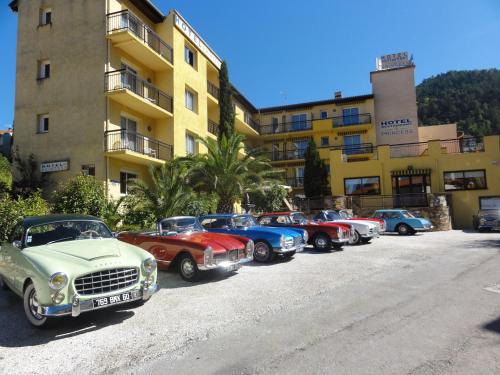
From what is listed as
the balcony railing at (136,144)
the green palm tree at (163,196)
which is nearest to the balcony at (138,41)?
the balcony railing at (136,144)

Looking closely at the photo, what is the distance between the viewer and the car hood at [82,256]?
5.35 meters

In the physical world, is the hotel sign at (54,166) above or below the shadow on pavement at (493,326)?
above

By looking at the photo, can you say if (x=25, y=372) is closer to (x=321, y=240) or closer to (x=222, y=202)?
(x=321, y=240)

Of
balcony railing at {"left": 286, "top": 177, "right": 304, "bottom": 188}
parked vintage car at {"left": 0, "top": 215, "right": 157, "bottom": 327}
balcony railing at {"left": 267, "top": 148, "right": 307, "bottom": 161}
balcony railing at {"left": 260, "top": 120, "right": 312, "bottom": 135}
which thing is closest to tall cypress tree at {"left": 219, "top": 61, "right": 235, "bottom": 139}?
balcony railing at {"left": 267, "top": 148, "right": 307, "bottom": 161}

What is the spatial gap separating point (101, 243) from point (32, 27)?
19005mm

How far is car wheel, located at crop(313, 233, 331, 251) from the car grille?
8802mm

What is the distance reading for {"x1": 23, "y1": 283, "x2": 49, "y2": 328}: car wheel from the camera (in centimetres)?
526

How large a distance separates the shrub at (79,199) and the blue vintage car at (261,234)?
501 centimetres

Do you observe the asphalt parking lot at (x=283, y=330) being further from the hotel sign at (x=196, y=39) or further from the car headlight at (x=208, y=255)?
the hotel sign at (x=196, y=39)

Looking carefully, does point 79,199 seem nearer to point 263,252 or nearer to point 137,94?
point 137,94

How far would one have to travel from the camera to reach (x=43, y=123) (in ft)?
62.6

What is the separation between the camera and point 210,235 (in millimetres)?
9617

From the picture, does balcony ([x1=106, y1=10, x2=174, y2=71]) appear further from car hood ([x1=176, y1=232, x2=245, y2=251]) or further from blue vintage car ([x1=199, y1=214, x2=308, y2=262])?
car hood ([x1=176, y1=232, x2=245, y2=251])

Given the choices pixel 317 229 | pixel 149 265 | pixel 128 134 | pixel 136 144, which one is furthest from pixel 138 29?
pixel 149 265
